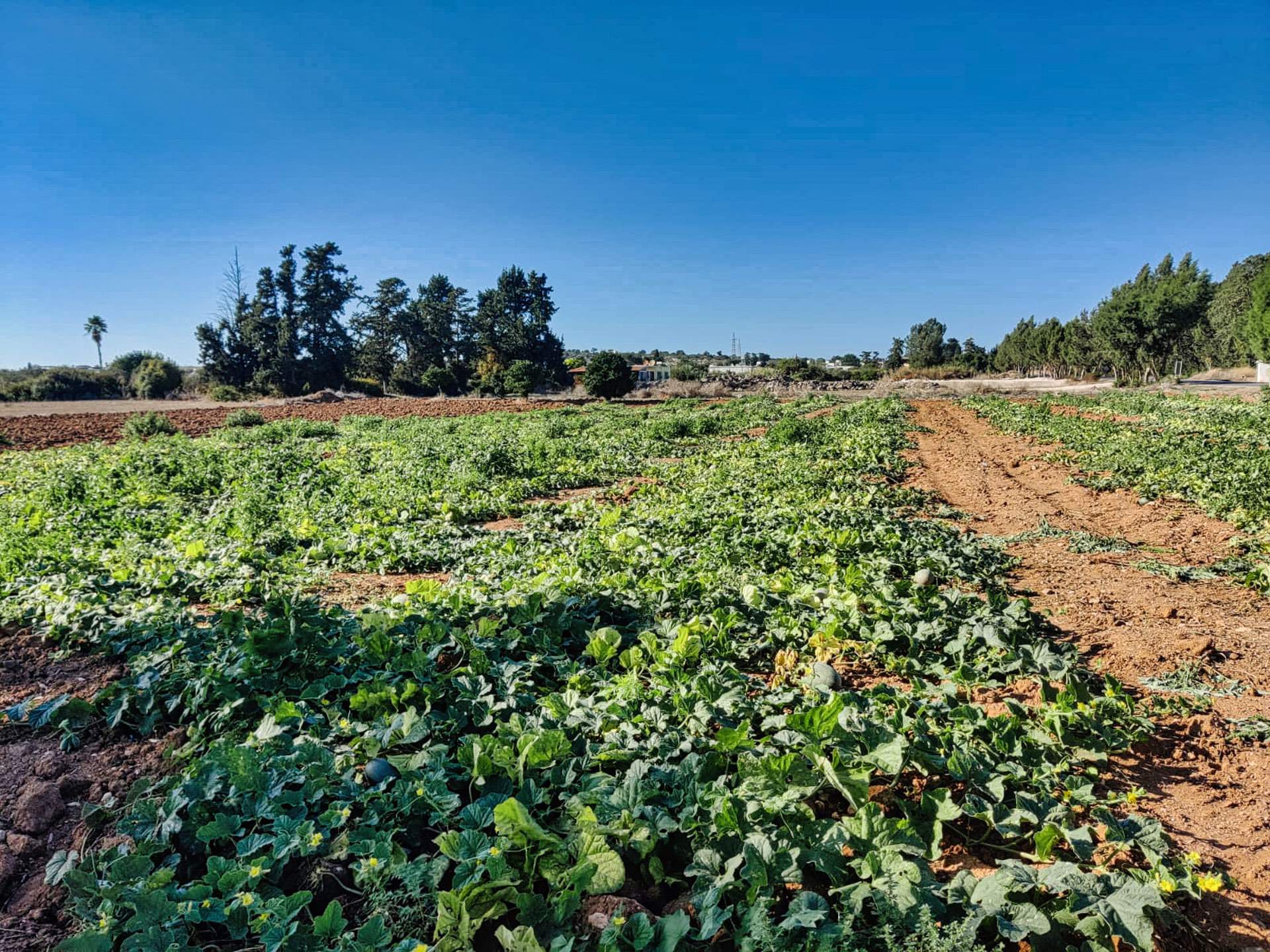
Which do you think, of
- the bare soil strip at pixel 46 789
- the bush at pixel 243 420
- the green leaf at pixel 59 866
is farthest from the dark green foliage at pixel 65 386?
the green leaf at pixel 59 866

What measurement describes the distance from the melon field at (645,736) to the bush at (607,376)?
2801 cm

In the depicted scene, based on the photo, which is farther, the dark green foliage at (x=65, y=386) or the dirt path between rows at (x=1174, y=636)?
the dark green foliage at (x=65, y=386)

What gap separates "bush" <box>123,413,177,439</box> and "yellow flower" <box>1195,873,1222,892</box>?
78.0 feet

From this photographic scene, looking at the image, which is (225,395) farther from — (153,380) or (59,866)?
(59,866)

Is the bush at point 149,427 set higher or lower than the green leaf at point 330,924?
higher

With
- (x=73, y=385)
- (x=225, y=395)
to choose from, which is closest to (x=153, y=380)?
(x=73, y=385)

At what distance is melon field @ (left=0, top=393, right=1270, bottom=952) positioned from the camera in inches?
77.5

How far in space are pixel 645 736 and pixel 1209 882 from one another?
1.92 meters

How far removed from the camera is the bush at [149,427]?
1933cm

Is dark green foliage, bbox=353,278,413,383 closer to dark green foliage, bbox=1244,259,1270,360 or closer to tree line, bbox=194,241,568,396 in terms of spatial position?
tree line, bbox=194,241,568,396

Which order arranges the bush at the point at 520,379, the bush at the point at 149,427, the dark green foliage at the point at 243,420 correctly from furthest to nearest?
the bush at the point at 520,379 < the dark green foliage at the point at 243,420 < the bush at the point at 149,427

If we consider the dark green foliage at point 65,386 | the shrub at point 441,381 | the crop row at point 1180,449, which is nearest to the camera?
the crop row at point 1180,449

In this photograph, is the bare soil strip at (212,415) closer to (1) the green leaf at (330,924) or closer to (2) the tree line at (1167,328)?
(1) the green leaf at (330,924)

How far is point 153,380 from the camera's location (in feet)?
165
